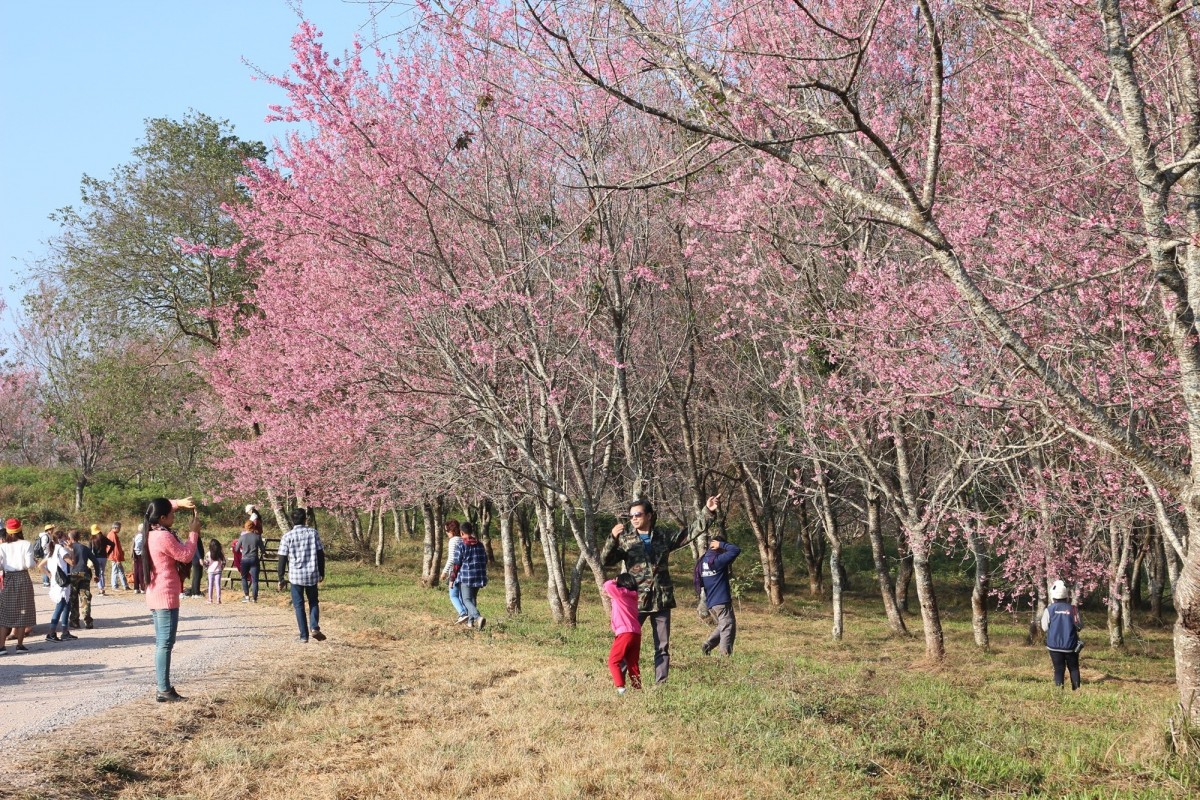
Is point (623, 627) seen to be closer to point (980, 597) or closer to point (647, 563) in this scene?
point (647, 563)

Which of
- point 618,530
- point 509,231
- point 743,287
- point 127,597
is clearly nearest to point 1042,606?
point 743,287

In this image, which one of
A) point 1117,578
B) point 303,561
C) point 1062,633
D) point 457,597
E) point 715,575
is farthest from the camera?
point 1117,578

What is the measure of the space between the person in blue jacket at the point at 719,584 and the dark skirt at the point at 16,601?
8.78 metres

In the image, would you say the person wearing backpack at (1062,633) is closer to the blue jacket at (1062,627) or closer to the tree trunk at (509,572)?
the blue jacket at (1062,627)

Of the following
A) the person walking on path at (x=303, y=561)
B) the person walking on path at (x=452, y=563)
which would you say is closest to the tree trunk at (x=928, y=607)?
the person walking on path at (x=452, y=563)

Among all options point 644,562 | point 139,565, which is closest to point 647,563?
point 644,562

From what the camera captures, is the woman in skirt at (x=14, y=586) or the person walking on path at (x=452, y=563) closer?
the woman in skirt at (x=14, y=586)

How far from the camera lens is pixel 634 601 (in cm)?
924

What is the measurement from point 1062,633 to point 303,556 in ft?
32.2

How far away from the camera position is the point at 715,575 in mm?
12078

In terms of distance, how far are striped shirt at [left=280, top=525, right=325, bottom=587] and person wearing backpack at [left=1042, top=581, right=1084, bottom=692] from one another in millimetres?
9414

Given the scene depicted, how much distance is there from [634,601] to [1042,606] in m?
14.1

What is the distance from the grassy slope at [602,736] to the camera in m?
6.42

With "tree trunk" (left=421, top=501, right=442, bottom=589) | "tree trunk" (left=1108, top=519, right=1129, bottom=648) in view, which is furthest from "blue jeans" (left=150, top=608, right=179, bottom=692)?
"tree trunk" (left=421, top=501, right=442, bottom=589)
